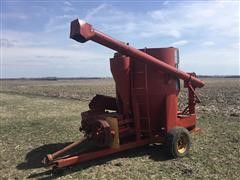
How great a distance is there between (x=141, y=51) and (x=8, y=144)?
192 inches

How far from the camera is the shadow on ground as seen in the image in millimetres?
8484

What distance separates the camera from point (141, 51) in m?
9.59

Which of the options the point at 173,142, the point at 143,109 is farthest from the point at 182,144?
the point at 143,109

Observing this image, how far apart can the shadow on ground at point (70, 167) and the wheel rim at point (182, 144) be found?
0.42 meters

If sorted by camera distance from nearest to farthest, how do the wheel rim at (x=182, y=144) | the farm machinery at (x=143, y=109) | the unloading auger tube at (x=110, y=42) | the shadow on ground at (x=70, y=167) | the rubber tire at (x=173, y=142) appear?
the unloading auger tube at (x=110, y=42), the shadow on ground at (x=70, y=167), the farm machinery at (x=143, y=109), the rubber tire at (x=173, y=142), the wheel rim at (x=182, y=144)

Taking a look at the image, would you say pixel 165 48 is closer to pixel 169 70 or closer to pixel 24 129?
pixel 169 70

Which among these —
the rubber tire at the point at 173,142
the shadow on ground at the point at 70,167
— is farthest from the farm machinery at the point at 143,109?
the shadow on ground at the point at 70,167

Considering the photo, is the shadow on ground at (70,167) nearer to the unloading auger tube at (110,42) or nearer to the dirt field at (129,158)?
the dirt field at (129,158)

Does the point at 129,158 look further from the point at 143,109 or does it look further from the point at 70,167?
the point at 70,167

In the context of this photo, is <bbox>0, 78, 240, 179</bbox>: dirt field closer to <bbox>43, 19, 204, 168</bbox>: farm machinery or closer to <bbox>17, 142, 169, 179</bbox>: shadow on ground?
<bbox>17, 142, 169, 179</bbox>: shadow on ground

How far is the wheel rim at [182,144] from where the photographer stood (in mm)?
9664

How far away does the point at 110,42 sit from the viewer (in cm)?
854

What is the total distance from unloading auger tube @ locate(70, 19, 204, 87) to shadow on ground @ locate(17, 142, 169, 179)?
2.01 metres

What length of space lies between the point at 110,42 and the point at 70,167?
112 inches
